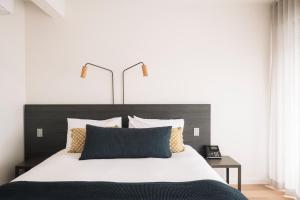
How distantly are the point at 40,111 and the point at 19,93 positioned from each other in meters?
0.32

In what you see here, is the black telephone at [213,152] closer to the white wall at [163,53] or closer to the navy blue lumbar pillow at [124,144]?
the white wall at [163,53]

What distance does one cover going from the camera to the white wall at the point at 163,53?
3.65 m

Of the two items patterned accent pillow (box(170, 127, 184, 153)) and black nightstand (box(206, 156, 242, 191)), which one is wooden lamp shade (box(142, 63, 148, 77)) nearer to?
patterned accent pillow (box(170, 127, 184, 153))

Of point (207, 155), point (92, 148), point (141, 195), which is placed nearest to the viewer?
point (141, 195)

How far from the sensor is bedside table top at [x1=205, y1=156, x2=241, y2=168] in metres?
3.21

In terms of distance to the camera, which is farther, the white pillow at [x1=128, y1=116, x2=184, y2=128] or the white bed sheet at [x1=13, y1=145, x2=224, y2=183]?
the white pillow at [x1=128, y1=116, x2=184, y2=128]

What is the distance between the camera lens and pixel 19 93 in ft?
11.5

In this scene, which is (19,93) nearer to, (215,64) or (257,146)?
(215,64)

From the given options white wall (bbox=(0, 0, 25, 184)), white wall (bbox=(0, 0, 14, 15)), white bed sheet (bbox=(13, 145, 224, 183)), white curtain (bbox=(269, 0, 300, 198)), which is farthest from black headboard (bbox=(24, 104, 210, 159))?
white wall (bbox=(0, 0, 14, 15))

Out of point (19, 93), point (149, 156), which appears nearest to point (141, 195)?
point (149, 156)

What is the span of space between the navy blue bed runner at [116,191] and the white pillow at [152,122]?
132cm

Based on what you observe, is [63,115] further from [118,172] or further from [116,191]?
[116,191]

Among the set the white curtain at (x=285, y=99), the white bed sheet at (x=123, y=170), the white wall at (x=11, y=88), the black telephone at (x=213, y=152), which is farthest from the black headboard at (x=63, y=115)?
the white curtain at (x=285, y=99)

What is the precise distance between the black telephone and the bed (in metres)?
0.11
